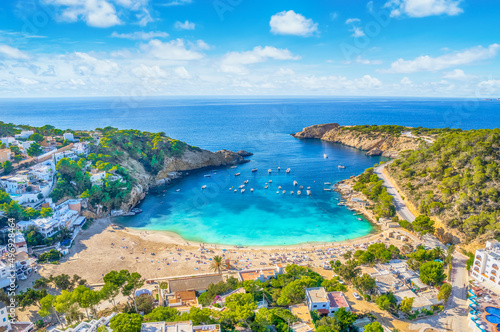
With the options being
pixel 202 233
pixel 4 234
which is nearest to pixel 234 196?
pixel 202 233

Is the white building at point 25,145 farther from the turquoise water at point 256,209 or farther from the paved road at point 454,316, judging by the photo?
the paved road at point 454,316

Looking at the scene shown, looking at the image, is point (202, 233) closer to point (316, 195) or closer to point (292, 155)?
point (316, 195)

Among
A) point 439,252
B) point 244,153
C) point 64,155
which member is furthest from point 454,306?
point 244,153

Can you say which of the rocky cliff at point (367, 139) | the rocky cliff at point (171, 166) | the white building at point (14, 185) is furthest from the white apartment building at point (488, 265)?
the white building at point (14, 185)

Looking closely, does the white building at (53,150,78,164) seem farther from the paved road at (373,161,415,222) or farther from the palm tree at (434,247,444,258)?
the palm tree at (434,247,444,258)

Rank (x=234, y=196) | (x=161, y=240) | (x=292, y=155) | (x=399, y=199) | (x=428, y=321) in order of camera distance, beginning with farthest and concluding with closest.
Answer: (x=292, y=155) → (x=234, y=196) → (x=399, y=199) → (x=161, y=240) → (x=428, y=321)

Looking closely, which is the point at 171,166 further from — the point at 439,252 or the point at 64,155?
the point at 439,252
